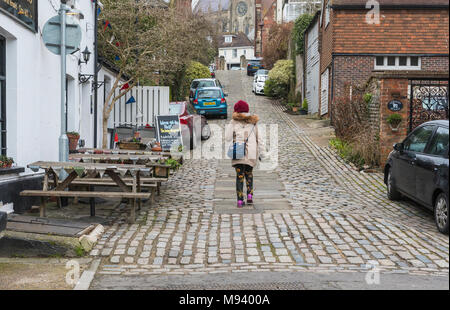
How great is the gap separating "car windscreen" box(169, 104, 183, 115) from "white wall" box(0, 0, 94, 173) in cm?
747

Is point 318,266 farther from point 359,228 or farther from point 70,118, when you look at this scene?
point 70,118

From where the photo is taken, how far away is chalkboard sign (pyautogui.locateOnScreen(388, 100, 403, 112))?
36.0 ft

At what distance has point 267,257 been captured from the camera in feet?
19.7

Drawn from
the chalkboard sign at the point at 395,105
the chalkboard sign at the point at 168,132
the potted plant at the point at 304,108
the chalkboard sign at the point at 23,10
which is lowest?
the chalkboard sign at the point at 168,132

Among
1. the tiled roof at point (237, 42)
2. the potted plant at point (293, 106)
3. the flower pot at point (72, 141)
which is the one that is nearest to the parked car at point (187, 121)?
the flower pot at point (72, 141)

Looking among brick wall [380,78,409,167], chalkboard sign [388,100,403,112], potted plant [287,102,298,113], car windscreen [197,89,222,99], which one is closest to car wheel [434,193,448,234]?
chalkboard sign [388,100,403,112]

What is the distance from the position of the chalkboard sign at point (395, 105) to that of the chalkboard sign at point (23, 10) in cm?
696

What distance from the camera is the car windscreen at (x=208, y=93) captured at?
25.4 meters

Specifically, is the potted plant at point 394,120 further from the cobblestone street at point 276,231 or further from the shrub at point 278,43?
the shrub at point 278,43

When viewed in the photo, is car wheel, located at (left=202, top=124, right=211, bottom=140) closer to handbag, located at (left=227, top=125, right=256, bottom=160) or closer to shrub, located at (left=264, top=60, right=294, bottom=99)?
handbag, located at (left=227, top=125, right=256, bottom=160)

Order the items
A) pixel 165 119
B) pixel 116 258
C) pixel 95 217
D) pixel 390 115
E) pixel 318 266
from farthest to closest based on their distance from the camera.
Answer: pixel 165 119
pixel 390 115
pixel 95 217
pixel 116 258
pixel 318 266

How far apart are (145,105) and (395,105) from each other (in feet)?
34.2

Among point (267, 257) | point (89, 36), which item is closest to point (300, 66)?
point (89, 36)

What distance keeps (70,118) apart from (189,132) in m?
5.76
